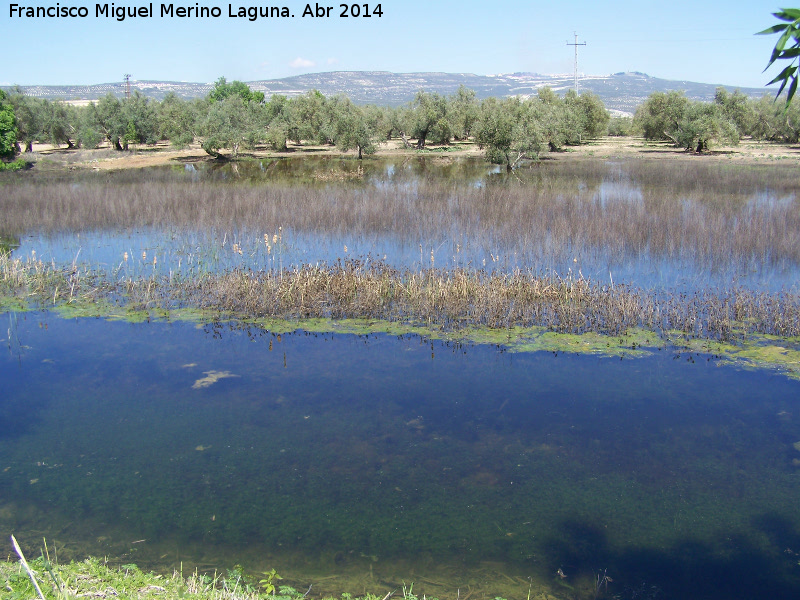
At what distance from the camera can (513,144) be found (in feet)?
109

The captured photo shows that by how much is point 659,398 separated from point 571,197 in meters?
12.9

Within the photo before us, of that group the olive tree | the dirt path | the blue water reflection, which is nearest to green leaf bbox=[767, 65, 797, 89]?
the blue water reflection

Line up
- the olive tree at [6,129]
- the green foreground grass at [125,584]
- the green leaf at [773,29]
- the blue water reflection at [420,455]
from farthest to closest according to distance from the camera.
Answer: the olive tree at [6,129]
the blue water reflection at [420,455]
the green foreground grass at [125,584]
the green leaf at [773,29]

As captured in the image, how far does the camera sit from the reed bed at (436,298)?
32.4 ft

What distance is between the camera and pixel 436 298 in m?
10.7

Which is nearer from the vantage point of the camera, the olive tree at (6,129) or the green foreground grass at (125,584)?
the green foreground grass at (125,584)

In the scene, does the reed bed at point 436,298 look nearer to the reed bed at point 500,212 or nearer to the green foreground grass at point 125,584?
the reed bed at point 500,212

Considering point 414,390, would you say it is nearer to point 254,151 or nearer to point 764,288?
point 764,288

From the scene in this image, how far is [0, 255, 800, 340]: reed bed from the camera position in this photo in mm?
9867

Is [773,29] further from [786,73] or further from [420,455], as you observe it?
[420,455]

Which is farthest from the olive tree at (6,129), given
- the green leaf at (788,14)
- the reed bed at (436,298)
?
the green leaf at (788,14)

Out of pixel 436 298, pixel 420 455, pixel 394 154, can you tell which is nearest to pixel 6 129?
pixel 394 154

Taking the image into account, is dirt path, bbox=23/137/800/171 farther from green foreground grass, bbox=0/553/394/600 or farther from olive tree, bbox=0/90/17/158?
green foreground grass, bbox=0/553/394/600

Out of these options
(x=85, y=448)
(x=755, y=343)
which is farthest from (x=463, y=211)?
(x=85, y=448)
